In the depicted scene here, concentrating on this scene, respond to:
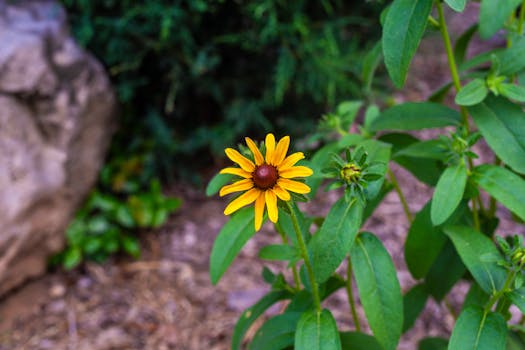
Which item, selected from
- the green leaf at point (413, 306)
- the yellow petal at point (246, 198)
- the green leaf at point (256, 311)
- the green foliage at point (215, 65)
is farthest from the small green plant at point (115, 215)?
the yellow petal at point (246, 198)

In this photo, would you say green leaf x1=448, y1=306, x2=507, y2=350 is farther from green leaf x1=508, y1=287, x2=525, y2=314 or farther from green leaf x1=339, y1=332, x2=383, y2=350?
green leaf x1=339, y1=332, x2=383, y2=350

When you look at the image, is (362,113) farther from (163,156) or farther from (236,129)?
(163,156)

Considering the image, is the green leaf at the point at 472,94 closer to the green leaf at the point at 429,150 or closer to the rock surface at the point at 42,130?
the green leaf at the point at 429,150

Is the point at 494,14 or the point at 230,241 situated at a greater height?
the point at 494,14

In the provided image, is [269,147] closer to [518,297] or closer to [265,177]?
[265,177]

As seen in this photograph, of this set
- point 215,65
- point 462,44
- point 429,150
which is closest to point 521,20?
point 462,44

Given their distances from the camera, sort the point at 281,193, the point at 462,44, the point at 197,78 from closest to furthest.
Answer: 1. the point at 281,193
2. the point at 462,44
3. the point at 197,78

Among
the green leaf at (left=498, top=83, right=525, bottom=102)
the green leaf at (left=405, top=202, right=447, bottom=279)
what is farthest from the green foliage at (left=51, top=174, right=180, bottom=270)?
the green leaf at (left=498, top=83, right=525, bottom=102)
